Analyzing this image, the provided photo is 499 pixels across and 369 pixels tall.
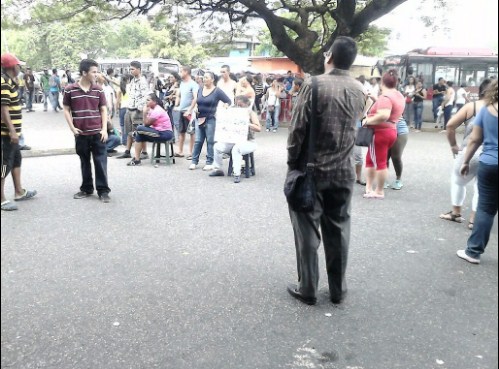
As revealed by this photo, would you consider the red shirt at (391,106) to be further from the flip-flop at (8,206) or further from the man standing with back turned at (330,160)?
the flip-flop at (8,206)

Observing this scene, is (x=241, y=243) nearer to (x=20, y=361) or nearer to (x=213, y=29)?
(x=20, y=361)

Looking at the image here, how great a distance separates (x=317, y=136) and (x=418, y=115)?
1430 centimetres

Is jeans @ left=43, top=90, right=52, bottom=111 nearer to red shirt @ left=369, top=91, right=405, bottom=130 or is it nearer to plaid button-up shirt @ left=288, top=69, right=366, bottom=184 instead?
red shirt @ left=369, top=91, right=405, bottom=130

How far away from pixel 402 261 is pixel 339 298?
112 centimetres

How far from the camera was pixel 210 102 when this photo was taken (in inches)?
329

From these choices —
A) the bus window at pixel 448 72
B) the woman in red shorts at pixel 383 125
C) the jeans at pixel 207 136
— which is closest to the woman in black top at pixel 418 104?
the bus window at pixel 448 72

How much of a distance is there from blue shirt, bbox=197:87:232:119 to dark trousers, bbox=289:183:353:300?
531 centimetres

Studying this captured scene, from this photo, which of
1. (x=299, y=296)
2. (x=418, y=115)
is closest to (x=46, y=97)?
(x=418, y=115)

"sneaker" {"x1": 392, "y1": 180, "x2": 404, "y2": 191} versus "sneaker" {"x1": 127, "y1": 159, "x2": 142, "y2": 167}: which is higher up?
"sneaker" {"x1": 127, "y1": 159, "x2": 142, "y2": 167}

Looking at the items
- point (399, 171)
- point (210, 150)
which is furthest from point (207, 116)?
point (399, 171)

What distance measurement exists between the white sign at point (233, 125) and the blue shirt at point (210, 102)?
1.38 feet

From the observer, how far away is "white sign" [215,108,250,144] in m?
7.91

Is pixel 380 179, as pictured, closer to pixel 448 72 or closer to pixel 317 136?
pixel 317 136

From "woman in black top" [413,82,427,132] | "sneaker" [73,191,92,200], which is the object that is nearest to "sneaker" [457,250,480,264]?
"sneaker" [73,191,92,200]
